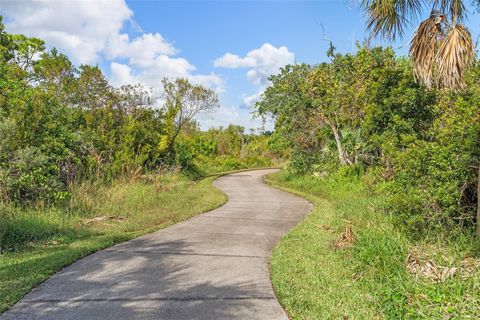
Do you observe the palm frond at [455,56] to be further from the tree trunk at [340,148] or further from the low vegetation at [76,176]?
the tree trunk at [340,148]

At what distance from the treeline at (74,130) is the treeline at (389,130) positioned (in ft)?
18.8

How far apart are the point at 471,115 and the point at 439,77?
1.43 metres

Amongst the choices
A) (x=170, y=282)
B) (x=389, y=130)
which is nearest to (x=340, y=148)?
(x=389, y=130)

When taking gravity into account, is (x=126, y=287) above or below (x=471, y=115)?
below

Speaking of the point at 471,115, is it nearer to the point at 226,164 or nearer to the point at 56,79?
the point at 56,79

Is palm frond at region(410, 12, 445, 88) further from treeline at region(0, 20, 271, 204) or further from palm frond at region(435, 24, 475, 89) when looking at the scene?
treeline at region(0, 20, 271, 204)

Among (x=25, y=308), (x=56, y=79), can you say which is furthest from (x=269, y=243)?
(x=56, y=79)

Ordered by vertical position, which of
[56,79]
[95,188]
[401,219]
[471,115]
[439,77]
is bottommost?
[401,219]

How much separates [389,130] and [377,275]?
648 centimetres

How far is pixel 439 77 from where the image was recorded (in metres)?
6.32

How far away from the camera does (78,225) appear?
8.91 meters

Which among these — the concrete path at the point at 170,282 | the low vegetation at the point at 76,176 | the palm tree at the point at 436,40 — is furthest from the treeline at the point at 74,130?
the palm tree at the point at 436,40

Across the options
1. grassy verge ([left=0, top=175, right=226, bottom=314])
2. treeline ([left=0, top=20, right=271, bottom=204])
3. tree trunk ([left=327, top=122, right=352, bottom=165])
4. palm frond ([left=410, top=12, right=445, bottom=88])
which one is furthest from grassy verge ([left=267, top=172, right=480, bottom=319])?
tree trunk ([left=327, top=122, right=352, bottom=165])

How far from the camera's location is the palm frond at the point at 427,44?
6.69 meters
